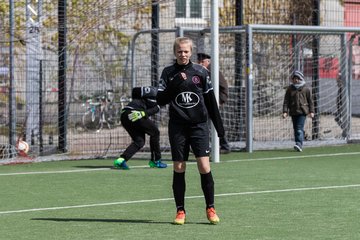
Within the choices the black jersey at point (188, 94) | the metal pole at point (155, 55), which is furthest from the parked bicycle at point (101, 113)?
the black jersey at point (188, 94)

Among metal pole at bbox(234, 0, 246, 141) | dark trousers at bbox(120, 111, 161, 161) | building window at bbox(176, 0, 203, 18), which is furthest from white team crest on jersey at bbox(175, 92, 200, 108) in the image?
building window at bbox(176, 0, 203, 18)

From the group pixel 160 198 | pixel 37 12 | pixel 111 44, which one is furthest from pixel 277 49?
pixel 160 198

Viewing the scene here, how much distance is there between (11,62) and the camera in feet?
60.8

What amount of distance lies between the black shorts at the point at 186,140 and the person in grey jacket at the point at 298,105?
9948mm

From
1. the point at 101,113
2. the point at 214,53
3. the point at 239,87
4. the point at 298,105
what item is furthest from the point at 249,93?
the point at 101,113

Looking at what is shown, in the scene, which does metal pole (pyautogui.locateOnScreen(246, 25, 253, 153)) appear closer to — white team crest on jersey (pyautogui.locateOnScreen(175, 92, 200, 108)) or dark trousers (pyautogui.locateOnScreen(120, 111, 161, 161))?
dark trousers (pyautogui.locateOnScreen(120, 111, 161, 161))

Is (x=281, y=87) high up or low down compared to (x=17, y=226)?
up

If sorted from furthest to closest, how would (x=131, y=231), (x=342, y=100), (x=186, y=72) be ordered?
(x=342, y=100) < (x=186, y=72) < (x=131, y=231)

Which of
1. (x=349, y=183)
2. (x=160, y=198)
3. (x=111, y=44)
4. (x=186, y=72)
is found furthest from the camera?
Answer: (x=111, y=44)

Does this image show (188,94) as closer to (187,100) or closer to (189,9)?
(187,100)

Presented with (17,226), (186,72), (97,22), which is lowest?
(17,226)

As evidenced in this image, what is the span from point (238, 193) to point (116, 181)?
7.93 feet

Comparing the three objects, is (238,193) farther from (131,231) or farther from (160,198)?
(131,231)

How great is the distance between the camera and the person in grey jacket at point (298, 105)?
20.2 meters
